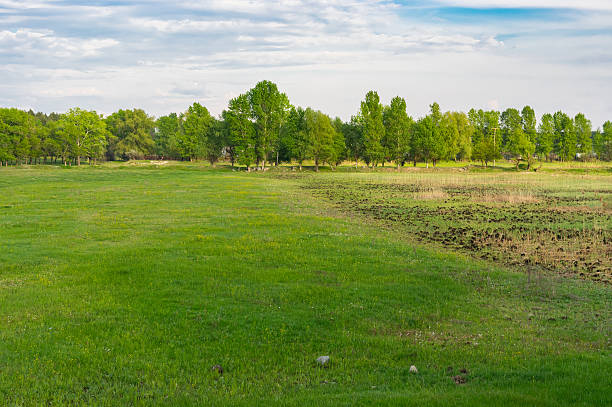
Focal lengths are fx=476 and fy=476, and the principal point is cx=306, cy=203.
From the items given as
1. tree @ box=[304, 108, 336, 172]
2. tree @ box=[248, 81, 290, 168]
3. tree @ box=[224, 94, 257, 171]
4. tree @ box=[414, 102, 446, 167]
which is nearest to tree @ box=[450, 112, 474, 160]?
tree @ box=[414, 102, 446, 167]

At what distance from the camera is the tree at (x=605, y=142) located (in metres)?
141

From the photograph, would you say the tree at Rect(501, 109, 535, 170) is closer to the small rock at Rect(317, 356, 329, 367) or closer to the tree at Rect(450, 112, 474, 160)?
the tree at Rect(450, 112, 474, 160)

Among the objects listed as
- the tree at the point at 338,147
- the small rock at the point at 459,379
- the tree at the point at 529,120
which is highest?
the tree at the point at 529,120

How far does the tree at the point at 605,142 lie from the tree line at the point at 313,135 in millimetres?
292

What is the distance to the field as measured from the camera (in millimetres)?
8625

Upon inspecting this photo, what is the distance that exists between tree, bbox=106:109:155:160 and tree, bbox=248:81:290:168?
194 ft

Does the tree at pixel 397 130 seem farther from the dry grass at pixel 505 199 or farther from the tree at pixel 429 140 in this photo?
the dry grass at pixel 505 199

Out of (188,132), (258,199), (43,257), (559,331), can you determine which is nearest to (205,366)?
(559,331)

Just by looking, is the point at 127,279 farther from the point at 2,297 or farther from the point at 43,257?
the point at 43,257

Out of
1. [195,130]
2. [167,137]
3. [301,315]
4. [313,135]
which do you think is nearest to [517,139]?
[313,135]

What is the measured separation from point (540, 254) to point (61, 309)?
18.5 m

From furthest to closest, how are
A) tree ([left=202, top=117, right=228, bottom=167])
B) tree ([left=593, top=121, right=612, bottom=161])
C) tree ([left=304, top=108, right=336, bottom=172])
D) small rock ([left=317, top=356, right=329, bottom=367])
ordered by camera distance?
tree ([left=593, top=121, right=612, bottom=161])
tree ([left=202, top=117, right=228, bottom=167])
tree ([left=304, top=108, right=336, bottom=172])
small rock ([left=317, top=356, right=329, bottom=367])

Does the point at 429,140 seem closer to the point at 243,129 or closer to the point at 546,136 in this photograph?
the point at 546,136

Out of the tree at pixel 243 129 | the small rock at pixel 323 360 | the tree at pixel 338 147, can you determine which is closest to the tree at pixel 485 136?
the tree at pixel 338 147
